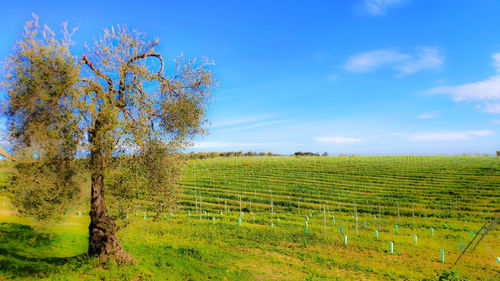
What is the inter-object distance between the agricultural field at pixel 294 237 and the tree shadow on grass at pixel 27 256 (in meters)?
0.05

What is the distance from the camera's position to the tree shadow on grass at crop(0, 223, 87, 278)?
1406 centimetres

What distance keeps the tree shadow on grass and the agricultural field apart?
0.05 metres

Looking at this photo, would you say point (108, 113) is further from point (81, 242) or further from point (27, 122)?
point (81, 242)

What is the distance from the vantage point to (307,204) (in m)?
50.7

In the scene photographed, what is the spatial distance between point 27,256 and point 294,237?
876 inches

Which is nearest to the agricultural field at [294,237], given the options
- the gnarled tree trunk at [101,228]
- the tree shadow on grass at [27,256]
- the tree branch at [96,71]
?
the tree shadow on grass at [27,256]

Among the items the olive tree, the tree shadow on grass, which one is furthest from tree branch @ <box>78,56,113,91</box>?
the tree shadow on grass

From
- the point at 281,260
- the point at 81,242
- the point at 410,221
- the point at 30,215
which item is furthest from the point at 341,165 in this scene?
the point at 30,215

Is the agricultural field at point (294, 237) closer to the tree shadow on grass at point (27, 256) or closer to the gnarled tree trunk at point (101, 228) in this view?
the tree shadow on grass at point (27, 256)

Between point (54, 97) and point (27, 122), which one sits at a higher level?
point (54, 97)

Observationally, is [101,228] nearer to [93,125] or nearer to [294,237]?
[93,125]

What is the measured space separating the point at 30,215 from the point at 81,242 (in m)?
8.56

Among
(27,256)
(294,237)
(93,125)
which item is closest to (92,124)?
(93,125)

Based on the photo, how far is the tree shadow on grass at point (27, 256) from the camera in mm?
14062
